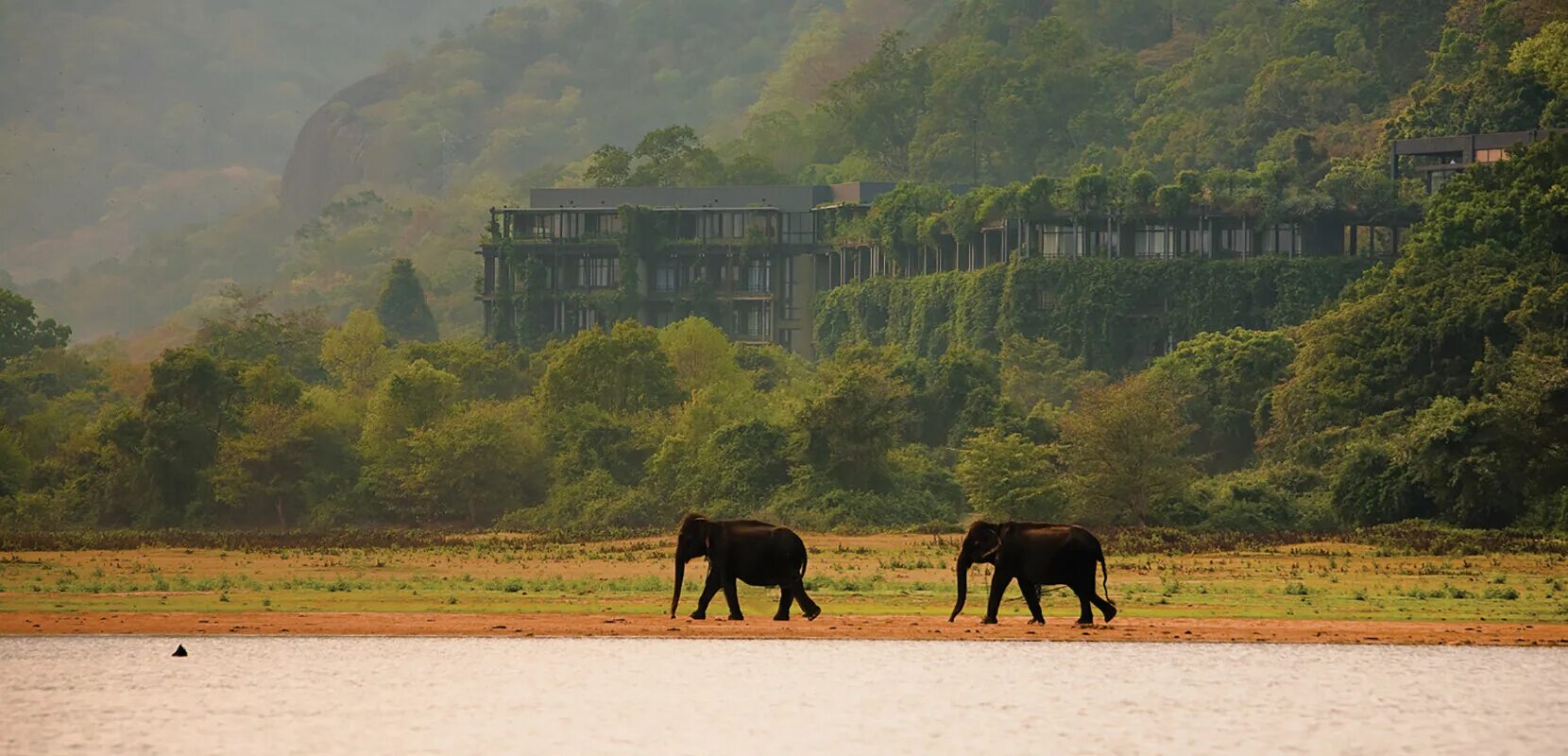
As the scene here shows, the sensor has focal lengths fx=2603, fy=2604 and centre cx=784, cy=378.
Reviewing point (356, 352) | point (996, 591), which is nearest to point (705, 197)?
point (356, 352)

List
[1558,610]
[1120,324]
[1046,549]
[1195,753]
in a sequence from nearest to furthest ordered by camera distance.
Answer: [1195,753], [1046,549], [1558,610], [1120,324]

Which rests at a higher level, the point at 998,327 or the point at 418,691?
the point at 998,327

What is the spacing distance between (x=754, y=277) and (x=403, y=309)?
1358 inches

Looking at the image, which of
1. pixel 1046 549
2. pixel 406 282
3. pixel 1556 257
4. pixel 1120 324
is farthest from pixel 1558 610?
pixel 406 282

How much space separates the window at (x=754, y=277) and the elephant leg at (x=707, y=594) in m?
120

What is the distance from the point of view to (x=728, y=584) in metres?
48.1

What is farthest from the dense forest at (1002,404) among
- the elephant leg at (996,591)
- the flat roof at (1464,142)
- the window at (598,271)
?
the elephant leg at (996,591)

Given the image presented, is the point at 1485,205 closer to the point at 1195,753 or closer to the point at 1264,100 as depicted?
the point at 1195,753

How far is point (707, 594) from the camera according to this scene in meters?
48.5

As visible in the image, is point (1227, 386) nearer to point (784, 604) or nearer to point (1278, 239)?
point (1278, 239)

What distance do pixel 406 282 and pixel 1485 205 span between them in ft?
366

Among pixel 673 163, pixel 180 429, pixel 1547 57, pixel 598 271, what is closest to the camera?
pixel 180 429

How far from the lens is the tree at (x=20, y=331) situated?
527ft

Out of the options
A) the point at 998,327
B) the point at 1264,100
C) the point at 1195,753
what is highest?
the point at 1264,100
